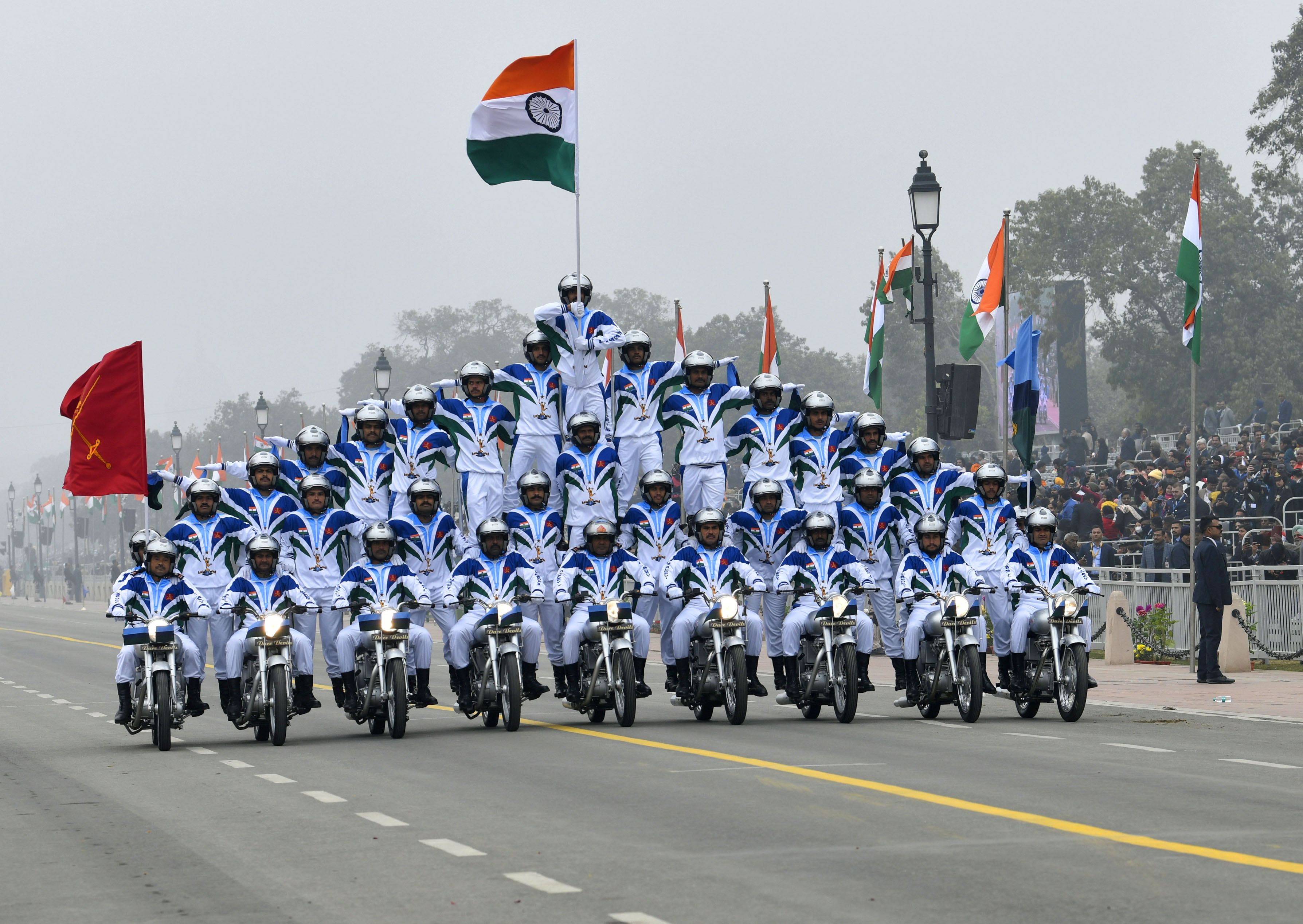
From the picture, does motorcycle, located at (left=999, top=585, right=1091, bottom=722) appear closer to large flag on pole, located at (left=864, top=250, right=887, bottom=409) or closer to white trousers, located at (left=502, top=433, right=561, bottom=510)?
white trousers, located at (left=502, top=433, right=561, bottom=510)

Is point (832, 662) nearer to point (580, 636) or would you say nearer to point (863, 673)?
point (863, 673)

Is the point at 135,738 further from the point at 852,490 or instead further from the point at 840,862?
the point at 840,862

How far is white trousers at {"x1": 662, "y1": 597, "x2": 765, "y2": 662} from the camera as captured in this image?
17.7 metres

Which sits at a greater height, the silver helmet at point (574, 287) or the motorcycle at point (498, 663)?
the silver helmet at point (574, 287)

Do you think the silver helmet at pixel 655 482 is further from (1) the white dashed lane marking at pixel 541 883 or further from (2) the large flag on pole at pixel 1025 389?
(1) the white dashed lane marking at pixel 541 883

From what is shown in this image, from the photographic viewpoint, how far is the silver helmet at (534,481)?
18.2 meters

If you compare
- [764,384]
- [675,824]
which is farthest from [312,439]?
[675,824]

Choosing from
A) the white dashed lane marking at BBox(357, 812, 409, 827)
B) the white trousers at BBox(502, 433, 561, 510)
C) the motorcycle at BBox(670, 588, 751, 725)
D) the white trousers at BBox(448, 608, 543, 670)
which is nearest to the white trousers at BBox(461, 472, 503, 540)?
the white trousers at BBox(502, 433, 561, 510)

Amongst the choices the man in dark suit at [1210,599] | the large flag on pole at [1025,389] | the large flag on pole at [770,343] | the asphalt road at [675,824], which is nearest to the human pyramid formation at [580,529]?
the asphalt road at [675,824]

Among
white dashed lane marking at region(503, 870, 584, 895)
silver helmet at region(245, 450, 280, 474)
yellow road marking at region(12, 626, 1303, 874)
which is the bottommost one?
white dashed lane marking at region(503, 870, 584, 895)

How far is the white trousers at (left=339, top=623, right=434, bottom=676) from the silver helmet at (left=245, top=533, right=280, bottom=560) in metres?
0.93

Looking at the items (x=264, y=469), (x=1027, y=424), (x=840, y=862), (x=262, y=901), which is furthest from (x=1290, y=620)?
(x=262, y=901)

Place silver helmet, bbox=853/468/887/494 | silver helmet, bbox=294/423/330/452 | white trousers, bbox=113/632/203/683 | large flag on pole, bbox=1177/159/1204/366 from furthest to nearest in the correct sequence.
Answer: large flag on pole, bbox=1177/159/1204/366 → silver helmet, bbox=294/423/330/452 → silver helmet, bbox=853/468/887/494 → white trousers, bbox=113/632/203/683

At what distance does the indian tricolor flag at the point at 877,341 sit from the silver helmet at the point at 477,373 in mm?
11350
